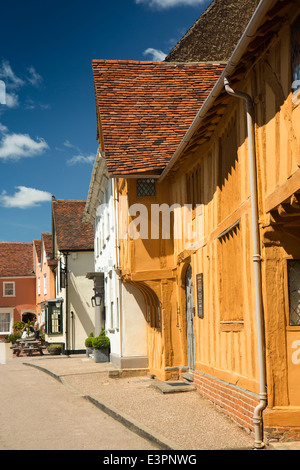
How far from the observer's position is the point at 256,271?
348 inches

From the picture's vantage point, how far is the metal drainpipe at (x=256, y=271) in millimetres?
8474

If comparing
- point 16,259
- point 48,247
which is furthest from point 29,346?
point 16,259

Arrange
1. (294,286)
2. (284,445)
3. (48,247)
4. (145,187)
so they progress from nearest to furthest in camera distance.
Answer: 1. (284,445)
2. (294,286)
3. (145,187)
4. (48,247)

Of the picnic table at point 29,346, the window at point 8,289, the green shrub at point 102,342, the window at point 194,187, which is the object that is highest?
the window at point 194,187

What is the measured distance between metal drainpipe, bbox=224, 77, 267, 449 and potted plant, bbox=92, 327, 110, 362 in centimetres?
1444

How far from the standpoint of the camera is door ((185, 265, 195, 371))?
15.5 meters

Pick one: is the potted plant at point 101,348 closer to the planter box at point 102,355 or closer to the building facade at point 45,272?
the planter box at point 102,355

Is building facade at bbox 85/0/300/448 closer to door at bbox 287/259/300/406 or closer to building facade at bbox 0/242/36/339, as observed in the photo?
door at bbox 287/259/300/406

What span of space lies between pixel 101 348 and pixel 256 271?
14926 mm

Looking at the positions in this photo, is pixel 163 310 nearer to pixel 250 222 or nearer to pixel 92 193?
pixel 250 222

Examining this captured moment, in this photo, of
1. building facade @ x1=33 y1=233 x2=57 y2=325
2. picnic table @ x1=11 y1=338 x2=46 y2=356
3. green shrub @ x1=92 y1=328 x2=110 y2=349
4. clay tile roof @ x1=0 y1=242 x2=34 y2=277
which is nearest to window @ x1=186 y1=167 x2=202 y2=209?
green shrub @ x1=92 y1=328 x2=110 y2=349

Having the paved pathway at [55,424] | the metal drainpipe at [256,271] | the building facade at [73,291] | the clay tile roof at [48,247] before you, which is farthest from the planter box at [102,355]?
the clay tile roof at [48,247]

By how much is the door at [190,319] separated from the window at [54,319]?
59.3 ft

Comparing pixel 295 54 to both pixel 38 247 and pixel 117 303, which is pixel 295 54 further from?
pixel 38 247
